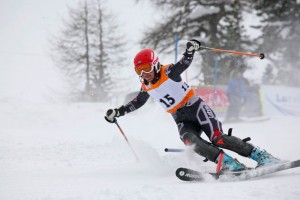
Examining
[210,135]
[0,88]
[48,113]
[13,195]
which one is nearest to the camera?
[13,195]

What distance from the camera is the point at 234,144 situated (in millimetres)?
4438

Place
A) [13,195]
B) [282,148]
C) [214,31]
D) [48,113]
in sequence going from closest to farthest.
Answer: [13,195] < [282,148] < [48,113] < [214,31]

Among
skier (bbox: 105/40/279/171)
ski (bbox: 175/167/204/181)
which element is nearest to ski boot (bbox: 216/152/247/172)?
skier (bbox: 105/40/279/171)

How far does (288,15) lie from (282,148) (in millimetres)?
21556

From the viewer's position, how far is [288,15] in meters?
26.1

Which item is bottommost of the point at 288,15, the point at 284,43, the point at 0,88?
the point at 0,88

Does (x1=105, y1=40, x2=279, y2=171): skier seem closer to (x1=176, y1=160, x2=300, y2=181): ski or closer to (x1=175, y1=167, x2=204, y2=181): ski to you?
(x1=176, y1=160, x2=300, y2=181): ski

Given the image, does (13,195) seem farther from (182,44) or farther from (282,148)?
(182,44)

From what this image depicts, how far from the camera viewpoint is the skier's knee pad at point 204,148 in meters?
4.32

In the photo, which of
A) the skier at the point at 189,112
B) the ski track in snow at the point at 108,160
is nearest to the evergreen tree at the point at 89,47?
the ski track in snow at the point at 108,160

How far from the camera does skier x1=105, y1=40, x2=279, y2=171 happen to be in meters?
4.36

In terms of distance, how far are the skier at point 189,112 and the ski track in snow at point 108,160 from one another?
0.33 metres

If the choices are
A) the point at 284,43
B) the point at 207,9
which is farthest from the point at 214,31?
the point at 284,43

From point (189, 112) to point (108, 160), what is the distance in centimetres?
256
